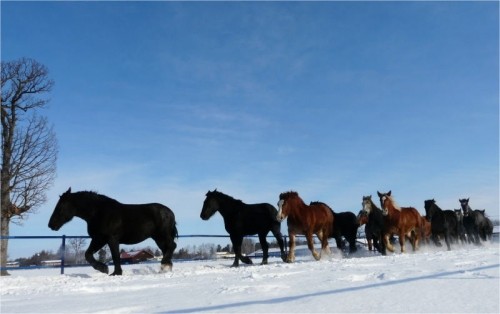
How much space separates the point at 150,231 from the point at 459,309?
25.6 feet

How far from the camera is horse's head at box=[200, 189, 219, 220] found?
40.7 ft

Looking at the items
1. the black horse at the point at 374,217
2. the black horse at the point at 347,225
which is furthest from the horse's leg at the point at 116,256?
the black horse at the point at 347,225

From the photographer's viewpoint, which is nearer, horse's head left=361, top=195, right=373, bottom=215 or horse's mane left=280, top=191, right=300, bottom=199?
horse's mane left=280, top=191, right=300, bottom=199

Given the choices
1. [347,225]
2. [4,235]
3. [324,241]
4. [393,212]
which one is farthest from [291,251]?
[4,235]

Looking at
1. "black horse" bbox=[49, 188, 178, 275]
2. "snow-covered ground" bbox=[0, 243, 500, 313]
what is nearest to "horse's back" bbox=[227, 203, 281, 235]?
"black horse" bbox=[49, 188, 178, 275]

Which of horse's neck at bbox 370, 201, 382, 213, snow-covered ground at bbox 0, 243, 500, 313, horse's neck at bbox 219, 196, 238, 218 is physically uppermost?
horse's neck at bbox 219, 196, 238, 218

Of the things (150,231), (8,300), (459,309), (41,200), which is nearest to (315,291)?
(459,309)

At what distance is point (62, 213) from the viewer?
31.8ft

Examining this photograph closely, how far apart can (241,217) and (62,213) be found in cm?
462

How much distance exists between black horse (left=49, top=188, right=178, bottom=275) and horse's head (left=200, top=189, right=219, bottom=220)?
225 centimetres

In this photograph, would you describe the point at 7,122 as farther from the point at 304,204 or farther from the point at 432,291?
the point at 432,291

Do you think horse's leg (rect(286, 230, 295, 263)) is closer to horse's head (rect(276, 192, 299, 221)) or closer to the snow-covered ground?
horse's head (rect(276, 192, 299, 221))

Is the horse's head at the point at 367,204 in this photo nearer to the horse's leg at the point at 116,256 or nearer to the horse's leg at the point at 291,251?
the horse's leg at the point at 291,251

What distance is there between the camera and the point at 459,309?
349 centimetres
